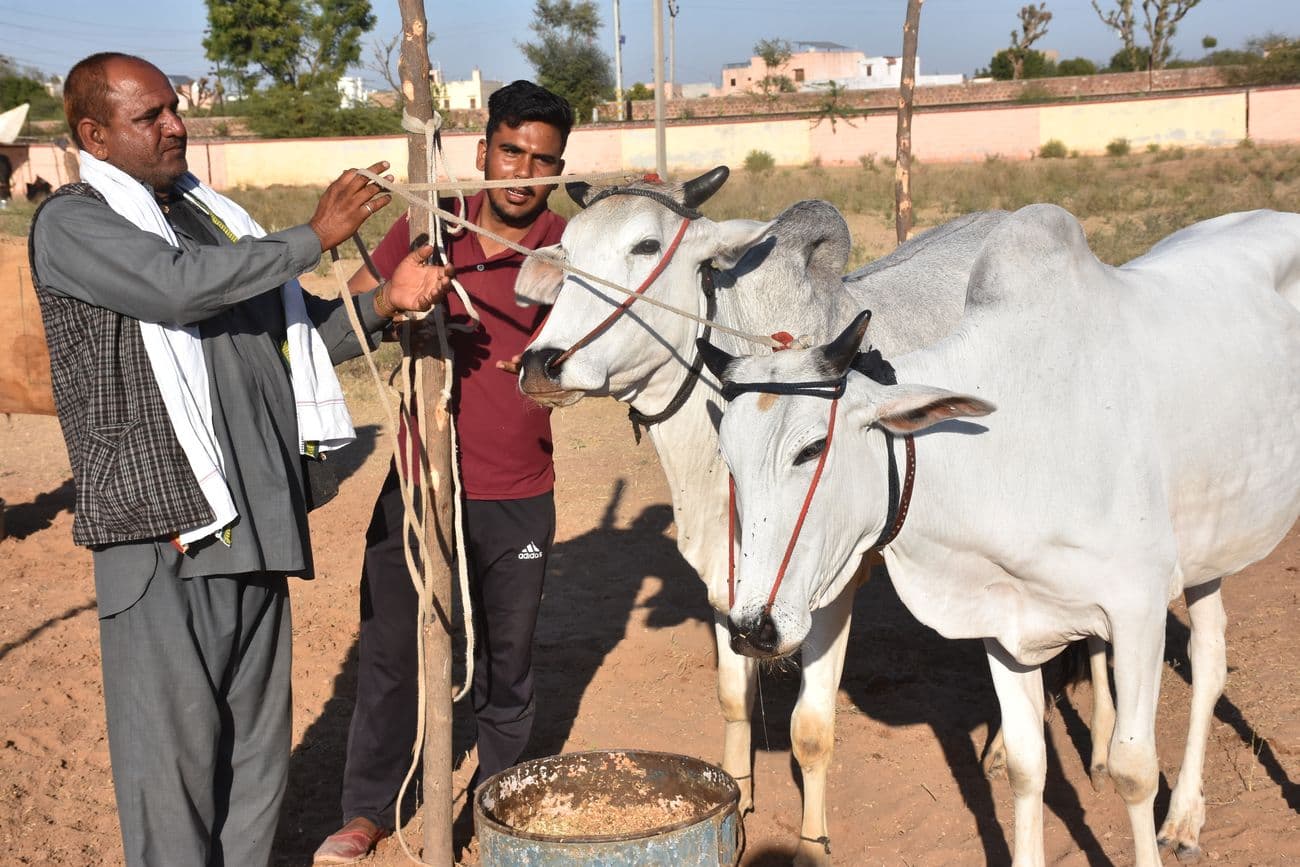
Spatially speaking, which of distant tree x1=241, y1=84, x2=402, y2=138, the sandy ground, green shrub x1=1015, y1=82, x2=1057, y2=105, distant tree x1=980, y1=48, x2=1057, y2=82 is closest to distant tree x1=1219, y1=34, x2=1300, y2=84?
green shrub x1=1015, y1=82, x2=1057, y2=105

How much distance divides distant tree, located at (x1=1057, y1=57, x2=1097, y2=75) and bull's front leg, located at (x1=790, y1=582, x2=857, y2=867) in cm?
5286

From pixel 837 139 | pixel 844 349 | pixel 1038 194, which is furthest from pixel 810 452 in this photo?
pixel 837 139

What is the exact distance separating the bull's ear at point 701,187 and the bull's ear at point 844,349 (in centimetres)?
92

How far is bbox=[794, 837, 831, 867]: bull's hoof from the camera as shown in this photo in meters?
3.83

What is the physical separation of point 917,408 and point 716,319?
0.99 meters

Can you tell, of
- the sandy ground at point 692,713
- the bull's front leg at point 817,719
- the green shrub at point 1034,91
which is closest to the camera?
the bull's front leg at point 817,719

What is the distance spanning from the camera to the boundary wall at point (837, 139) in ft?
106

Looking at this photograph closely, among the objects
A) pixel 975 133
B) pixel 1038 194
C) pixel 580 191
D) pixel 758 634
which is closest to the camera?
pixel 758 634

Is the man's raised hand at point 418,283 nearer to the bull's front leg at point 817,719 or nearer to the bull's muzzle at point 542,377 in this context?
the bull's muzzle at point 542,377

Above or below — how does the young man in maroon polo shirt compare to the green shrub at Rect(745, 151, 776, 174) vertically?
below

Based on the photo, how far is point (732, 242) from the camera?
353cm

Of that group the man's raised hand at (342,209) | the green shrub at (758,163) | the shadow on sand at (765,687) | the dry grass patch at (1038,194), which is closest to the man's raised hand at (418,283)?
the man's raised hand at (342,209)

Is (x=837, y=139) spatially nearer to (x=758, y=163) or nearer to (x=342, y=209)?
(x=758, y=163)

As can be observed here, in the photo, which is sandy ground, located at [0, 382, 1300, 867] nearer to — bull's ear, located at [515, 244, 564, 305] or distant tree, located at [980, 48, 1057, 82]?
bull's ear, located at [515, 244, 564, 305]
